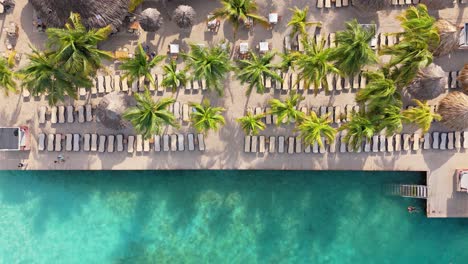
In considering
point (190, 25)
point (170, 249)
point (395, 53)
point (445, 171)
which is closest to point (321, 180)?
point (445, 171)

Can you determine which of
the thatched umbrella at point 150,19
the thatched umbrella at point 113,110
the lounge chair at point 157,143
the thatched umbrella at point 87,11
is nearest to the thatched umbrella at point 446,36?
the thatched umbrella at point 150,19

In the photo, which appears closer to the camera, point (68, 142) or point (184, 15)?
point (184, 15)

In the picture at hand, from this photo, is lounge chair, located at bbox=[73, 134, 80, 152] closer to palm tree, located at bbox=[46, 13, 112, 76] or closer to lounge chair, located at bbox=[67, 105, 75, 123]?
lounge chair, located at bbox=[67, 105, 75, 123]

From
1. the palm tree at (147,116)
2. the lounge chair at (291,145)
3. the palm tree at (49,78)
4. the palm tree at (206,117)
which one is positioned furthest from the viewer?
the lounge chair at (291,145)

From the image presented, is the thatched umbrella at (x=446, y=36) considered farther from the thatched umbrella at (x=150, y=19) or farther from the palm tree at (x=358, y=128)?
the thatched umbrella at (x=150, y=19)

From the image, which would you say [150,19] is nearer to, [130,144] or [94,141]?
[130,144]

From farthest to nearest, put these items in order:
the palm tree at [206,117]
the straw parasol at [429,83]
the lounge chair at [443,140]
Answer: the lounge chair at [443,140], the straw parasol at [429,83], the palm tree at [206,117]

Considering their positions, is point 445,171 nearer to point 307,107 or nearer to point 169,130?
point 307,107

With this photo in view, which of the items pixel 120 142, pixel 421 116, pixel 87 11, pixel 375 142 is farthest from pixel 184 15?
pixel 421 116
